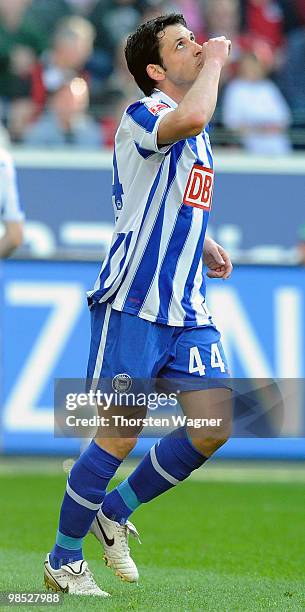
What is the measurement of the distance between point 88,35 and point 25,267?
3.94 meters

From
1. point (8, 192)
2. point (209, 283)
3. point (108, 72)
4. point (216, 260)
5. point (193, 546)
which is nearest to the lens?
point (216, 260)

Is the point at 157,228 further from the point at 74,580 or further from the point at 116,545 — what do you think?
the point at 74,580

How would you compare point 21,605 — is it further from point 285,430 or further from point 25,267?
point 25,267

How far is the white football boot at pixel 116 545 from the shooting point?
5.19 m

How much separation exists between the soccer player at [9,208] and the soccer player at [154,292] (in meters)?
2.71

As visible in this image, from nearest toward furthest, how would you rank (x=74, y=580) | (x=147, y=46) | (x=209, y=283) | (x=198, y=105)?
(x=198, y=105) < (x=74, y=580) < (x=147, y=46) < (x=209, y=283)

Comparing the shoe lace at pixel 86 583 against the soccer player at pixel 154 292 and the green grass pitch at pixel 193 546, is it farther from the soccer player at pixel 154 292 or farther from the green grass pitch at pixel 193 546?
the green grass pitch at pixel 193 546

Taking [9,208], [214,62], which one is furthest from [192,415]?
[9,208]

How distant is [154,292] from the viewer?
501cm

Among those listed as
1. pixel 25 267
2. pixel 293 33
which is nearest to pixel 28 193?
pixel 25 267

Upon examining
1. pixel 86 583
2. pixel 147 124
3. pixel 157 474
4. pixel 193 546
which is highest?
pixel 147 124

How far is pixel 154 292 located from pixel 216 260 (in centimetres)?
53

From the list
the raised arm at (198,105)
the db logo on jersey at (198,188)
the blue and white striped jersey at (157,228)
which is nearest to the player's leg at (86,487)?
the blue and white striped jersey at (157,228)

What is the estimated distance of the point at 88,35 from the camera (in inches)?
510
